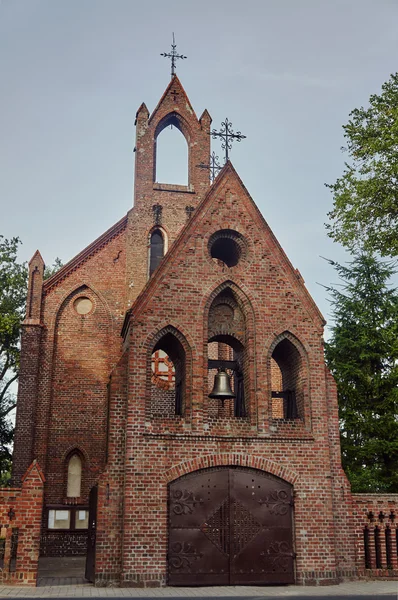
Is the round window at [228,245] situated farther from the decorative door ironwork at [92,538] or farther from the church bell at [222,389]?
the decorative door ironwork at [92,538]

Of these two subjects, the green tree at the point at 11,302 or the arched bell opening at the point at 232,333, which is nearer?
the arched bell opening at the point at 232,333

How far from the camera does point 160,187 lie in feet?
83.5

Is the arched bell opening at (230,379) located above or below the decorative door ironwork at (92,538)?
above

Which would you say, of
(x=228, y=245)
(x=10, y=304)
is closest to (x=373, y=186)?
(x=228, y=245)

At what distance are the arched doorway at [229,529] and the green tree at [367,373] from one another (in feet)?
26.5

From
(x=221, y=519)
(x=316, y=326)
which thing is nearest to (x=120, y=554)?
(x=221, y=519)

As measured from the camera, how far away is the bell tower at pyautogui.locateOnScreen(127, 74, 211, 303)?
24.3 meters

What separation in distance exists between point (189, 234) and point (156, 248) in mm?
8901

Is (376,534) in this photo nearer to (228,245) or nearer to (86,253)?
(228,245)

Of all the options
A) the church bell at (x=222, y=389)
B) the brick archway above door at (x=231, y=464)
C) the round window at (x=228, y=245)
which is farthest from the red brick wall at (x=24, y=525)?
the round window at (x=228, y=245)

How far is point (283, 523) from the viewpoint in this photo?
14242mm

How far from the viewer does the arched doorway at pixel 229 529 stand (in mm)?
13547

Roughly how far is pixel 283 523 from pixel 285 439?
6.05 ft

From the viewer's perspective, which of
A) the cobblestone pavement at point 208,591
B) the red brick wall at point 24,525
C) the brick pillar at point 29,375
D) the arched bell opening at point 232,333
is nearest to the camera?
the cobblestone pavement at point 208,591
